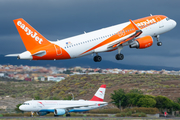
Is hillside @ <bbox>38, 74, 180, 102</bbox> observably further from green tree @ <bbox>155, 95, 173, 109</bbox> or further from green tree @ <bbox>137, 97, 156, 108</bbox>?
green tree @ <bbox>137, 97, 156, 108</bbox>

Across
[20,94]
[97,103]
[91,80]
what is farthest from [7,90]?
[97,103]

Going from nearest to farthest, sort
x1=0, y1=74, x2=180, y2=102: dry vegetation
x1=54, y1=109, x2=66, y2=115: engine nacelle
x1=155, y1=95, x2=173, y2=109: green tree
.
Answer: x1=54, y1=109, x2=66, y2=115: engine nacelle, x1=155, y1=95, x2=173, y2=109: green tree, x1=0, y1=74, x2=180, y2=102: dry vegetation

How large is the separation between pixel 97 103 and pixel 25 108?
14.6m

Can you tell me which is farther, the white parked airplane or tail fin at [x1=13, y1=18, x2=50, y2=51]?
the white parked airplane

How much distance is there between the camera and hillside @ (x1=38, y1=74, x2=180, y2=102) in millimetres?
121125

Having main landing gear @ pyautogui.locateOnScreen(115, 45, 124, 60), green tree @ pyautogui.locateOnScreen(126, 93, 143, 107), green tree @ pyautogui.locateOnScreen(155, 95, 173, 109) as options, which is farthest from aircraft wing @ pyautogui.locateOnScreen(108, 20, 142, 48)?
green tree @ pyautogui.locateOnScreen(126, 93, 143, 107)

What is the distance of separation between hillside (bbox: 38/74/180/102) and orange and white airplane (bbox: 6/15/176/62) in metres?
53.4

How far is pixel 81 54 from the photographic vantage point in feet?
166

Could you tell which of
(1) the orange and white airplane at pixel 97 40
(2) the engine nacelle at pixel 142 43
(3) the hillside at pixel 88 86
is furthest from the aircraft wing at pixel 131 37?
(3) the hillside at pixel 88 86

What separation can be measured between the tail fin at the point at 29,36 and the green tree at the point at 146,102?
41.4m

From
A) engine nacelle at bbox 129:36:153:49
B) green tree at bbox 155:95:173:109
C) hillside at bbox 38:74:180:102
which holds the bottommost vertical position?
→ green tree at bbox 155:95:173:109

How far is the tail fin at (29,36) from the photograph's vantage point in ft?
156

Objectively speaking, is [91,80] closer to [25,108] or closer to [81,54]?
[25,108]

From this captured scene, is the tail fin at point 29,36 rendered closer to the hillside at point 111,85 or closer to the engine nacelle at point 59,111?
the engine nacelle at point 59,111
